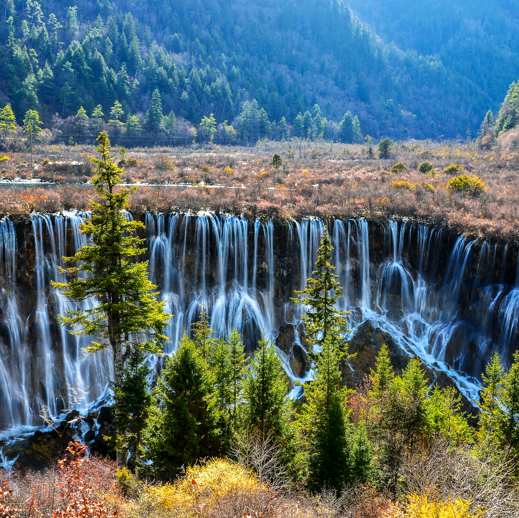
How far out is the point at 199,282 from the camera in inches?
1238

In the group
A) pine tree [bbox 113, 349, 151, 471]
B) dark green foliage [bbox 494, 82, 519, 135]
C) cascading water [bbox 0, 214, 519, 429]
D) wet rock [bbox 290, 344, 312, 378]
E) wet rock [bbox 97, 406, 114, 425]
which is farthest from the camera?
dark green foliage [bbox 494, 82, 519, 135]

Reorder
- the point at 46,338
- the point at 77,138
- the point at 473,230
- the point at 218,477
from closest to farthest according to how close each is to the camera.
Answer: the point at 218,477, the point at 46,338, the point at 473,230, the point at 77,138

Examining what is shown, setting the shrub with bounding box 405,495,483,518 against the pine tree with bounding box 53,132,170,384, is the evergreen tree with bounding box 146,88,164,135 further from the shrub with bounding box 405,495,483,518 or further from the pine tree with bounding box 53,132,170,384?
the shrub with bounding box 405,495,483,518

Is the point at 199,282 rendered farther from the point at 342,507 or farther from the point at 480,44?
the point at 480,44

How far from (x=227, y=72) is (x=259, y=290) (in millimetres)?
136987

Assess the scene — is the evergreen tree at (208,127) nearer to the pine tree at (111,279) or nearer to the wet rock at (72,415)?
the wet rock at (72,415)

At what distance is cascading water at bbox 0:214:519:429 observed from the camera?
2670cm

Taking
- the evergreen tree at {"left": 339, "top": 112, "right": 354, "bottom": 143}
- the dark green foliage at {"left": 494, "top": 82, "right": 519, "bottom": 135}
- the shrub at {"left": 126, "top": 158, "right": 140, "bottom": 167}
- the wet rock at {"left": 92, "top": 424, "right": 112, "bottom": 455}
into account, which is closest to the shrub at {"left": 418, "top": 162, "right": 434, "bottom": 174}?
the dark green foliage at {"left": 494, "top": 82, "right": 519, "bottom": 135}

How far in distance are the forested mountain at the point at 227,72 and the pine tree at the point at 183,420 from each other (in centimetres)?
9046

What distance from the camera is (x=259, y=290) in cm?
3206

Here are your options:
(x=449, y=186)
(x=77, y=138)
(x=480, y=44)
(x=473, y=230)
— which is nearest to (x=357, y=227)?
(x=473, y=230)

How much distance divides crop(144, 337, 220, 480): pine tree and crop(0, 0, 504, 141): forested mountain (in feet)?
297

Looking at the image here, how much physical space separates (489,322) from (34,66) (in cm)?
11804

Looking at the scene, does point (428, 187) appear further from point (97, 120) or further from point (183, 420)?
point (97, 120)
